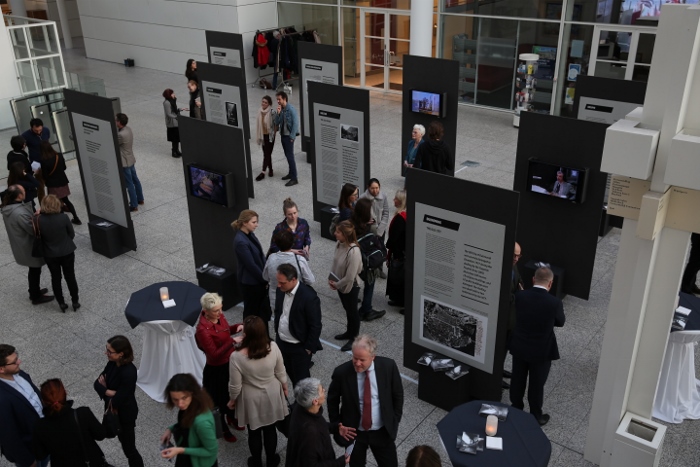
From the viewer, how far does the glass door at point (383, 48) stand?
57.8ft

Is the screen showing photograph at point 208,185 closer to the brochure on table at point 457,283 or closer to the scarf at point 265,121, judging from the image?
the brochure on table at point 457,283

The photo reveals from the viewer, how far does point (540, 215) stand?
7746 millimetres

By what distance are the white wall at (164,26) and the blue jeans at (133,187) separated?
8.88 metres

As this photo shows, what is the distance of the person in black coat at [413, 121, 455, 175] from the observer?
30.4ft

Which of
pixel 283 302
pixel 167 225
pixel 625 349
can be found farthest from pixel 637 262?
pixel 167 225

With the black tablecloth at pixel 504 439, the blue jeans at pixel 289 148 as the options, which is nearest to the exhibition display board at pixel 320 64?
the blue jeans at pixel 289 148

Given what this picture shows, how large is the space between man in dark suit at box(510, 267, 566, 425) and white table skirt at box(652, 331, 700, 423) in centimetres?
128

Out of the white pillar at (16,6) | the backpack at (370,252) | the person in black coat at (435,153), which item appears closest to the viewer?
the backpack at (370,252)

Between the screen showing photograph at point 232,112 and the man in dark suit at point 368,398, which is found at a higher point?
the screen showing photograph at point 232,112

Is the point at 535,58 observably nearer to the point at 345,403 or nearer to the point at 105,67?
the point at 345,403

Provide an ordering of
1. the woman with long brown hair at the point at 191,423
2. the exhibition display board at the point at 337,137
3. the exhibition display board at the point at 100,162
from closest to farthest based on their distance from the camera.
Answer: the woman with long brown hair at the point at 191,423, the exhibition display board at the point at 100,162, the exhibition display board at the point at 337,137

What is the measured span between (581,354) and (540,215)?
1768 mm

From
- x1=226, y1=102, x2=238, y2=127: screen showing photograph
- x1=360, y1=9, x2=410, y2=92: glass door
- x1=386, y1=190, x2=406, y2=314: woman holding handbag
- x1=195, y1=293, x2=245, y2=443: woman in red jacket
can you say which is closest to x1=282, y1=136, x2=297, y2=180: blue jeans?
x1=226, y1=102, x2=238, y2=127: screen showing photograph

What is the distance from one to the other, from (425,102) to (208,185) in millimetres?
4607
